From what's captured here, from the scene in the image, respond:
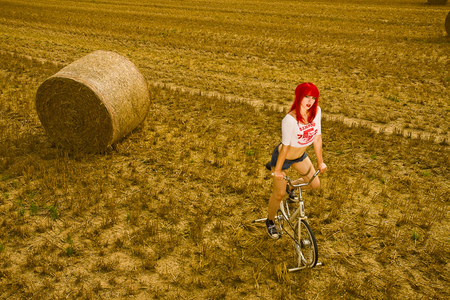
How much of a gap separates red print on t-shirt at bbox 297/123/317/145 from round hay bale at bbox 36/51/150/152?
14.5ft

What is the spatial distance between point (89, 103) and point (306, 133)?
4923mm

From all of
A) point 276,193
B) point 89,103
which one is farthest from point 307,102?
point 89,103

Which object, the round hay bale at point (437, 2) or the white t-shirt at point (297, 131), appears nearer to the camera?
the white t-shirt at point (297, 131)

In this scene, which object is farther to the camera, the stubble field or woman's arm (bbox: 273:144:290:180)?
the stubble field

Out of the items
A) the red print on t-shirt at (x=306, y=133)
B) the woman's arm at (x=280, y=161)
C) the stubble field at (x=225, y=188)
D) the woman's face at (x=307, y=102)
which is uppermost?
the woman's face at (x=307, y=102)

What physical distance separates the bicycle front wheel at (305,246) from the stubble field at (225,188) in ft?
0.60

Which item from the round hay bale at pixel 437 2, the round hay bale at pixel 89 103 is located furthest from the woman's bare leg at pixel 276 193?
the round hay bale at pixel 437 2

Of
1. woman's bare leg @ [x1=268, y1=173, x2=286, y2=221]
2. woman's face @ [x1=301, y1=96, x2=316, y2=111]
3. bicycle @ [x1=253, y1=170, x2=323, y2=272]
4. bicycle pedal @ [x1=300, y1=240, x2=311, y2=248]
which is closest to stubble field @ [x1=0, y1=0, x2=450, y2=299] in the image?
bicycle @ [x1=253, y1=170, x2=323, y2=272]

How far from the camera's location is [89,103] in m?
7.36

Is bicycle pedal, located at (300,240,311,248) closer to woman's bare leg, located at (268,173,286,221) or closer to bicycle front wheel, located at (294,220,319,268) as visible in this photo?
bicycle front wheel, located at (294,220,319,268)

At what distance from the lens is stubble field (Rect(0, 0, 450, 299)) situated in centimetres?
482

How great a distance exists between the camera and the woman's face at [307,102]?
13.8 feet

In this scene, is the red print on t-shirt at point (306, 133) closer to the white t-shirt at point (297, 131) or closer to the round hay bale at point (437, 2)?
the white t-shirt at point (297, 131)

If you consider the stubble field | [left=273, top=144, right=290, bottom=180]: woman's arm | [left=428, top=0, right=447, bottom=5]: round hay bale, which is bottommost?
the stubble field
